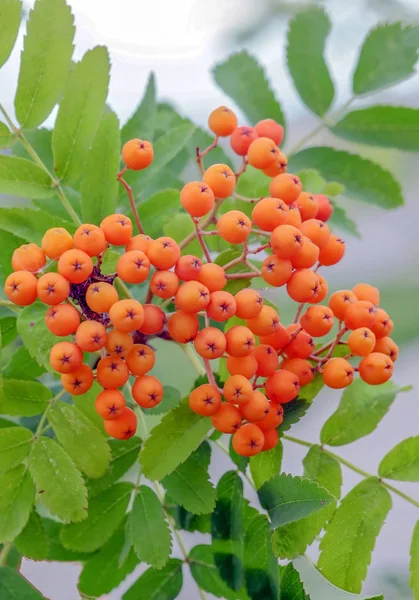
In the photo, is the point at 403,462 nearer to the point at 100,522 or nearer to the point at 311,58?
the point at 100,522

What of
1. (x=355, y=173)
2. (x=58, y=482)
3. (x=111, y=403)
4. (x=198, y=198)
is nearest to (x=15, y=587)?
(x=58, y=482)

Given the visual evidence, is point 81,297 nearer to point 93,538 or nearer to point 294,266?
point 294,266

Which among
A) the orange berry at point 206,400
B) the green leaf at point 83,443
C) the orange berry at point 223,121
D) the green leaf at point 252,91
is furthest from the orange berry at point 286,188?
the green leaf at point 252,91

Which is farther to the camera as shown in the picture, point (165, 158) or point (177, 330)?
point (165, 158)

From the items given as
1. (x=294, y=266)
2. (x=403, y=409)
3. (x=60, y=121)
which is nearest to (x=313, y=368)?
(x=294, y=266)

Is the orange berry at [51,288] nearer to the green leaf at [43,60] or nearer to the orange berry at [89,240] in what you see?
the orange berry at [89,240]

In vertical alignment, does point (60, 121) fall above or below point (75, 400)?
above
